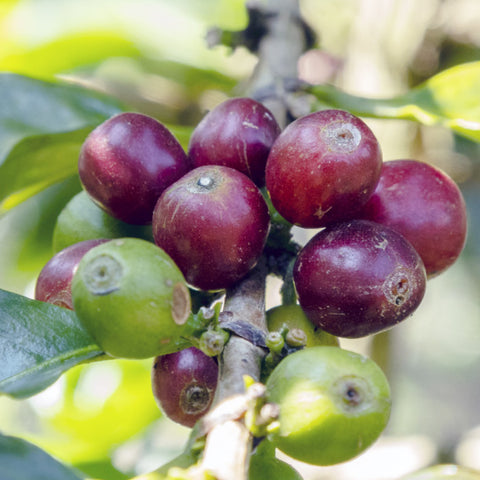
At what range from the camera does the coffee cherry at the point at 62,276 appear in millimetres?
1385

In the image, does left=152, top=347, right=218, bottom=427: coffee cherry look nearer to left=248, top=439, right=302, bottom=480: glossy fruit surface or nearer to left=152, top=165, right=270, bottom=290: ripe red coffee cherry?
left=152, top=165, right=270, bottom=290: ripe red coffee cherry

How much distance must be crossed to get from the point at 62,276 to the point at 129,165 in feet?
0.87

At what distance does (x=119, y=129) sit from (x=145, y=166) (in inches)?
4.1

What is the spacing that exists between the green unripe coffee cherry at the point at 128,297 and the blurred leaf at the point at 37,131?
33.8 inches

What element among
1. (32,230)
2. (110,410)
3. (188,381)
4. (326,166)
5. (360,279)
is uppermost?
(326,166)

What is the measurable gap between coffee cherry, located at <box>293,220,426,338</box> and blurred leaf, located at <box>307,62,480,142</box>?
535mm

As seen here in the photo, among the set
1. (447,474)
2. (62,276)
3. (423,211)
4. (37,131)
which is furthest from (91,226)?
(447,474)

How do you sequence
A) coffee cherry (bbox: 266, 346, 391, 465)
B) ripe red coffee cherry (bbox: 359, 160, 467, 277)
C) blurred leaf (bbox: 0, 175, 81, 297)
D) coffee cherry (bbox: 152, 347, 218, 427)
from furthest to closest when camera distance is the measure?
blurred leaf (bbox: 0, 175, 81, 297), ripe red coffee cherry (bbox: 359, 160, 467, 277), coffee cherry (bbox: 152, 347, 218, 427), coffee cherry (bbox: 266, 346, 391, 465)

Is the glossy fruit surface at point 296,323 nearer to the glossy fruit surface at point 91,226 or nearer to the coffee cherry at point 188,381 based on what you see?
the coffee cherry at point 188,381

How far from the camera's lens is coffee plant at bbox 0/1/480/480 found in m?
0.96

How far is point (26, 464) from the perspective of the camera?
1034 millimetres

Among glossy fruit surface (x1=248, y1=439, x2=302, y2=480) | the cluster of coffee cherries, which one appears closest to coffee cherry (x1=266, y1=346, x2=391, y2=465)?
the cluster of coffee cherries

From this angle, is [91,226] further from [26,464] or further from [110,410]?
[110,410]

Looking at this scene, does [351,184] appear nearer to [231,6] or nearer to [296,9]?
[296,9]
